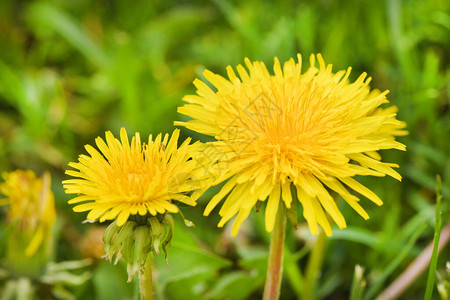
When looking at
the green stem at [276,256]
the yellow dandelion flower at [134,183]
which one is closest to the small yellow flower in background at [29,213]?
the yellow dandelion flower at [134,183]

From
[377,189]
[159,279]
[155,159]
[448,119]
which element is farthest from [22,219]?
[448,119]

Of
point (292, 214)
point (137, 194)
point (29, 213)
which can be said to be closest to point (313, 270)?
point (292, 214)

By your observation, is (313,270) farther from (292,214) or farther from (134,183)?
(134,183)

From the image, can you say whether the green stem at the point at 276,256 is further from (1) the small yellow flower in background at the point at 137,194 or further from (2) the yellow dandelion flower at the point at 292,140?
(1) the small yellow flower in background at the point at 137,194

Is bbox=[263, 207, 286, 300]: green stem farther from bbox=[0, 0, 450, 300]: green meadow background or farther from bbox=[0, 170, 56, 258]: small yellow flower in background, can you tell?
bbox=[0, 170, 56, 258]: small yellow flower in background

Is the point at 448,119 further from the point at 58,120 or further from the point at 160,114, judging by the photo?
the point at 58,120
